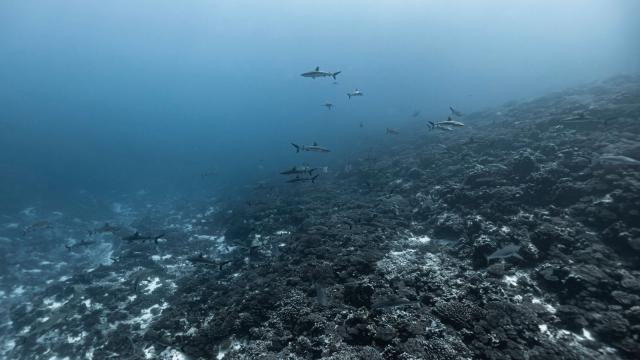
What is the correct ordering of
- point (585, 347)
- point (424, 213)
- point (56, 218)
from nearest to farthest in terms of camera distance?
1. point (585, 347)
2. point (424, 213)
3. point (56, 218)

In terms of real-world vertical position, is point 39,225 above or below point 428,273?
below

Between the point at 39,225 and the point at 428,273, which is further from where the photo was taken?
the point at 39,225

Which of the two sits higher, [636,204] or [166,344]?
[636,204]

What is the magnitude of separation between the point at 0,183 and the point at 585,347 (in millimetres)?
52142

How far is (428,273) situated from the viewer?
1165 cm

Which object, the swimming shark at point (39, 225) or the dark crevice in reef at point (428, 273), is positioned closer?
the dark crevice in reef at point (428, 273)

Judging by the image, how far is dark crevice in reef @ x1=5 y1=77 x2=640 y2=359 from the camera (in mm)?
8898

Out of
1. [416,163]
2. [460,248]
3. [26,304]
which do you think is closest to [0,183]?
[26,304]

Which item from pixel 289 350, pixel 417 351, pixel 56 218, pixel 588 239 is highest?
pixel 588 239

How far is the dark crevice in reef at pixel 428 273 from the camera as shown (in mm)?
8898

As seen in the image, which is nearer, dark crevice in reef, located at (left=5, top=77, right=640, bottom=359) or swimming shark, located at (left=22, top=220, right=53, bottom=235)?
dark crevice in reef, located at (left=5, top=77, right=640, bottom=359)

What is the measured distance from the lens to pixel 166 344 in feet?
38.1

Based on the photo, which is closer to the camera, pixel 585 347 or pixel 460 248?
pixel 585 347

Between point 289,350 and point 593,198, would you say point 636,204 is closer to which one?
point 593,198
